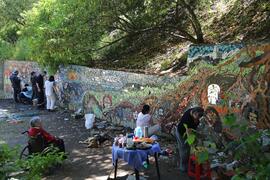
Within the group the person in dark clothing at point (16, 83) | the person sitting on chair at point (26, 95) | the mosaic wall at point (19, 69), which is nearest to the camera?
the person sitting on chair at point (26, 95)

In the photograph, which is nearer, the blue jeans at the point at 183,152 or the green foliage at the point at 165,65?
the blue jeans at the point at 183,152

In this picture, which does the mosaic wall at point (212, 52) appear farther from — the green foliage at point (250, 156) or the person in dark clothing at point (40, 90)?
the person in dark clothing at point (40, 90)

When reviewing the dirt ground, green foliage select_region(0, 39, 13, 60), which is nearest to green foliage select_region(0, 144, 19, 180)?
the dirt ground

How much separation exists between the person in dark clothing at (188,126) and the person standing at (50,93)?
11.1 m

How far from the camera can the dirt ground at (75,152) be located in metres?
9.59

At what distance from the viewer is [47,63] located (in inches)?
770

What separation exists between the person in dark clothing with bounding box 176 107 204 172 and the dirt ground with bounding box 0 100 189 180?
318 millimetres

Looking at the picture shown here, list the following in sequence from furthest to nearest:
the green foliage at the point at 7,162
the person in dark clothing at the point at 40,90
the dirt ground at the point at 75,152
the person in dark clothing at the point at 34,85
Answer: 1. the person in dark clothing at the point at 34,85
2. the person in dark clothing at the point at 40,90
3. the dirt ground at the point at 75,152
4. the green foliage at the point at 7,162

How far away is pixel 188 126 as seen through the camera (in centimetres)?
912

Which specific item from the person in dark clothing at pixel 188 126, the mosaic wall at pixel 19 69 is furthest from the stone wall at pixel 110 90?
the mosaic wall at pixel 19 69

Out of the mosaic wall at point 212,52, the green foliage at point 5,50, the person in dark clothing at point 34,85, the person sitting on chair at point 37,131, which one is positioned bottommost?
the person sitting on chair at point 37,131

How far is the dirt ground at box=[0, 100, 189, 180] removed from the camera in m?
9.59

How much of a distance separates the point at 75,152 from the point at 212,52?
179 inches

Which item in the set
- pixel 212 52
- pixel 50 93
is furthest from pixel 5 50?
pixel 212 52
